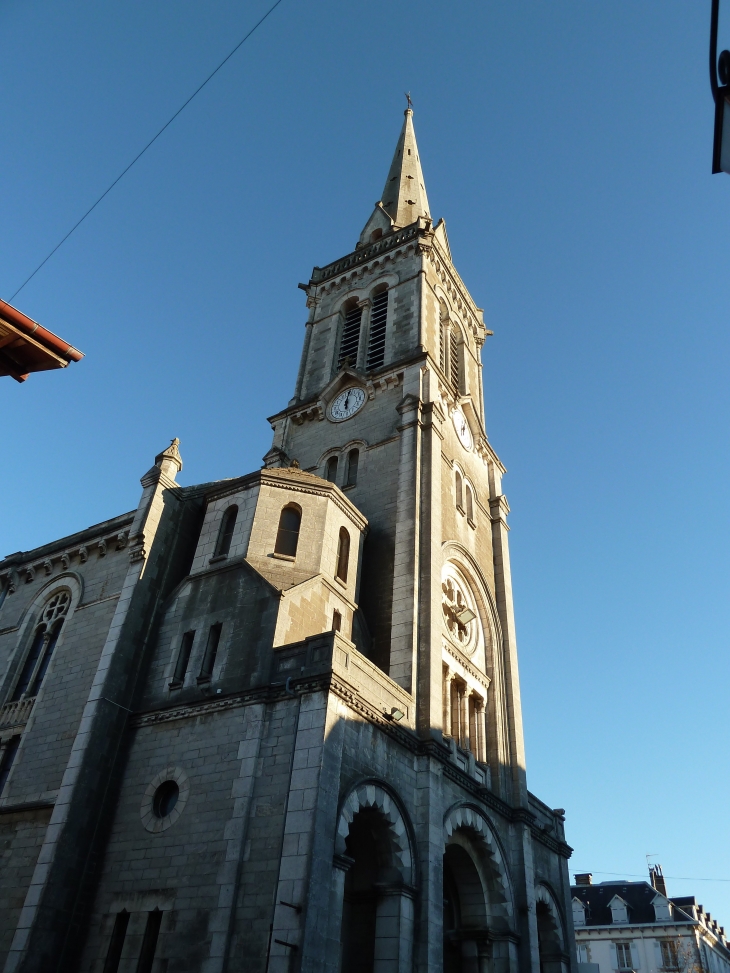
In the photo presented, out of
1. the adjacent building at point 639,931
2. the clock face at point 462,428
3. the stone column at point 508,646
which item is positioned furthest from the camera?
the adjacent building at point 639,931

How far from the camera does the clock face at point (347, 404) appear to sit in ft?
117

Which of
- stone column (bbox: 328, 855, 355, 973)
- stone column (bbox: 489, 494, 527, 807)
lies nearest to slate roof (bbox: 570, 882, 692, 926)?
stone column (bbox: 489, 494, 527, 807)

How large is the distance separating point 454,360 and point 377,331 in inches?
195

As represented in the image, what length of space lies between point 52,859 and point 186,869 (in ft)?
12.3

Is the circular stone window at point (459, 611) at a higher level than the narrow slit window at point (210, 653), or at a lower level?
higher

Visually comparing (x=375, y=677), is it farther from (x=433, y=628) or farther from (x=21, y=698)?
(x=21, y=698)

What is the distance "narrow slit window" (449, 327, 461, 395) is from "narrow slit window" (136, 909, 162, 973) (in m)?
27.1

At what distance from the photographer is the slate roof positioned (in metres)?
57.2

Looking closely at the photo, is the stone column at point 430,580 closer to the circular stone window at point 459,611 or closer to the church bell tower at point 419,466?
the church bell tower at point 419,466

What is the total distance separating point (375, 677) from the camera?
21.9 meters

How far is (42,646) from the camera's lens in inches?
1081

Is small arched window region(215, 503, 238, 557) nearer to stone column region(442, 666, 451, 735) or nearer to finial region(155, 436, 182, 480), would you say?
finial region(155, 436, 182, 480)

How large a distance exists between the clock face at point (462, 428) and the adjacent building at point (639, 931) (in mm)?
38626

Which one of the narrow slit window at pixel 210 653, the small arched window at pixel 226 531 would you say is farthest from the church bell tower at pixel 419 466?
the small arched window at pixel 226 531
